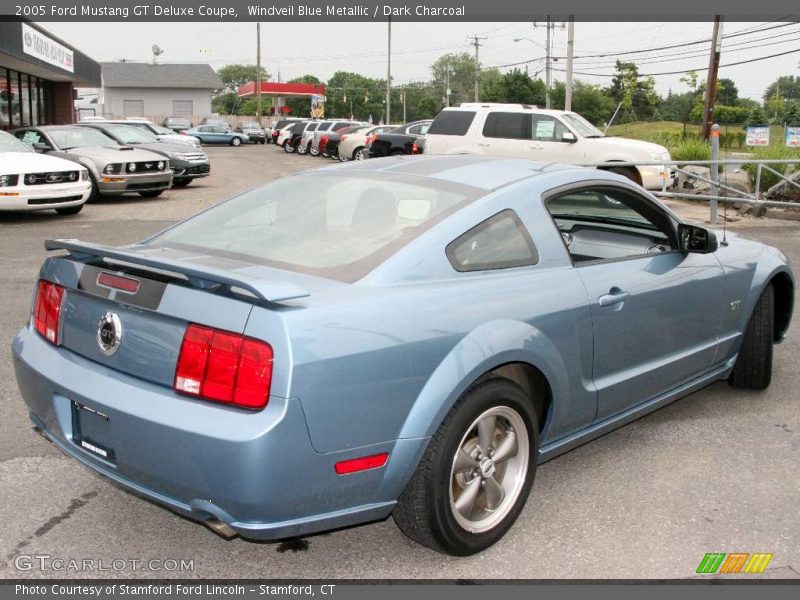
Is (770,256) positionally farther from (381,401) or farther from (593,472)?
(381,401)

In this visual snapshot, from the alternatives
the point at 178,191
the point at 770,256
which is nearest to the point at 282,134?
the point at 178,191

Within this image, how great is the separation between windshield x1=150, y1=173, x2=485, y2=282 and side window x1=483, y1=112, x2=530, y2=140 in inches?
553

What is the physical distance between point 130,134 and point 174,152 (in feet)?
3.62

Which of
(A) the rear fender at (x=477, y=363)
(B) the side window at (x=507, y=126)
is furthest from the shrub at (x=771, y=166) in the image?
(A) the rear fender at (x=477, y=363)

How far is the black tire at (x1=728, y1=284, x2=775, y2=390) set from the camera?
16.8ft

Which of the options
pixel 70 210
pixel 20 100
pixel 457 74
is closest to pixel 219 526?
pixel 70 210

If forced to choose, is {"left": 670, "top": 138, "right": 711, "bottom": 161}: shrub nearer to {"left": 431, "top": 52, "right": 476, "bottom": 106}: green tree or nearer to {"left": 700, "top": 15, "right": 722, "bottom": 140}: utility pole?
{"left": 700, "top": 15, "right": 722, "bottom": 140}: utility pole

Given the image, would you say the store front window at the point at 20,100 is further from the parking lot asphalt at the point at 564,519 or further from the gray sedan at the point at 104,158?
the parking lot asphalt at the point at 564,519

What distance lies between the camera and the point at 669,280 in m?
4.27

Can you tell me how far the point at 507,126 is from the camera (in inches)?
703

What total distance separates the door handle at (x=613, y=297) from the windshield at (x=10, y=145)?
1229 centimetres

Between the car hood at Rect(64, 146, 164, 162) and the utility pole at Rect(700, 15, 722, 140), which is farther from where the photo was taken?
the utility pole at Rect(700, 15, 722, 140)

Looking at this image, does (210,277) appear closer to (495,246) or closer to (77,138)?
(495,246)

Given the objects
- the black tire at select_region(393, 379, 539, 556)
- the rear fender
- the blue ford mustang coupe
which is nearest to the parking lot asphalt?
the black tire at select_region(393, 379, 539, 556)
